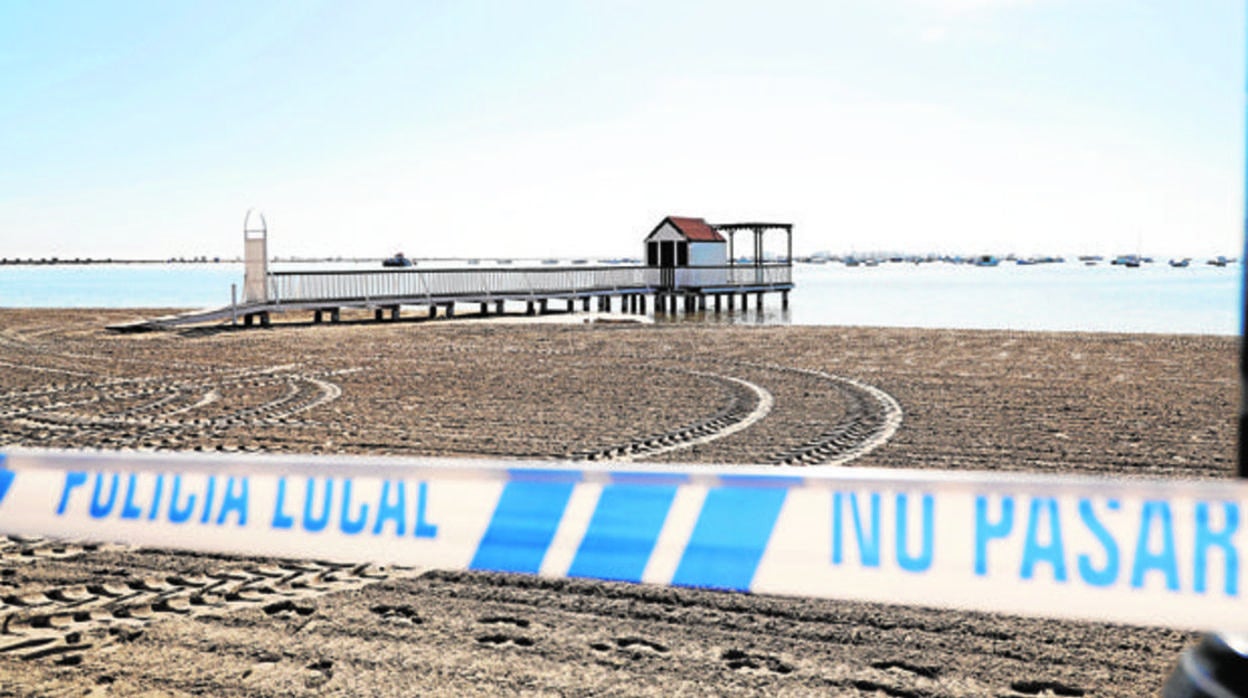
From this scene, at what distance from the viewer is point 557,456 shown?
773cm

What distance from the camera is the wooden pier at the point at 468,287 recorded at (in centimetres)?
2619

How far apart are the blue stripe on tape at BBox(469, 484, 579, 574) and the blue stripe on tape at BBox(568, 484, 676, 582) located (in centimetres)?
8

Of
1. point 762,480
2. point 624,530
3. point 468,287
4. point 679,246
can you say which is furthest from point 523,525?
point 679,246

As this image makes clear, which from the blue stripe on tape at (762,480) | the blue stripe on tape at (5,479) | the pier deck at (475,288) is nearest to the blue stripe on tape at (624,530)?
the blue stripe on tape at (762,480)

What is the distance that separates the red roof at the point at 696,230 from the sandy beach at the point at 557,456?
24.2 meters

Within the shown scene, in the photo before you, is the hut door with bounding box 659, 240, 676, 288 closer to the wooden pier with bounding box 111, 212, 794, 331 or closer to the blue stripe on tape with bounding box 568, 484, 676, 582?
the wooden pier with bounding box 111, 212, 794, 331

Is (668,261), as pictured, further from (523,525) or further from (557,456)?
(523,525)

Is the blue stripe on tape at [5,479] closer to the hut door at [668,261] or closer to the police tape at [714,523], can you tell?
the police tape at [714,523]

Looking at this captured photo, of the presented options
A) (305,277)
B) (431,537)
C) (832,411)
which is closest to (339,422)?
(832,411)

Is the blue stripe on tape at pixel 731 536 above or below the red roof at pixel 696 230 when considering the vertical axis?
below

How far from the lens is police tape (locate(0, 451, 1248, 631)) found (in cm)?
170

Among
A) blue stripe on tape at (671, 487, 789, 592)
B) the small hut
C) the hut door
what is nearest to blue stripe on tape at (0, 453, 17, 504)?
blue stripe on tape at (671, 487, 789, 592)

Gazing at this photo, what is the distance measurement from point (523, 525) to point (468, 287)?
3224 cm

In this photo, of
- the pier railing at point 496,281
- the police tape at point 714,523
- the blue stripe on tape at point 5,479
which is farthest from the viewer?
the pier railing at point 496,281
